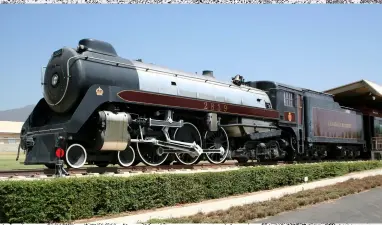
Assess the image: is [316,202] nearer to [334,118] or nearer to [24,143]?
[24,143]

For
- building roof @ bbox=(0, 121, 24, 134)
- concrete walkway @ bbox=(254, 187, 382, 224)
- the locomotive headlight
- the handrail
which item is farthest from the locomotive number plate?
building roof @ bbox=(0, 121, 24, 134)

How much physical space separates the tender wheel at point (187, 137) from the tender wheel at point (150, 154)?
34.3 inches

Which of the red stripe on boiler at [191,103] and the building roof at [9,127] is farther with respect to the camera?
the building roof at [9,127]

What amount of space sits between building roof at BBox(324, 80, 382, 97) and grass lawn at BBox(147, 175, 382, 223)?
13.4 meters

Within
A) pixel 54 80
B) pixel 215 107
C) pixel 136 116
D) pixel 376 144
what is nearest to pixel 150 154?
pixel 136 116

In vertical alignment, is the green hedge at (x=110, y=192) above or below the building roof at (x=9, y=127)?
below

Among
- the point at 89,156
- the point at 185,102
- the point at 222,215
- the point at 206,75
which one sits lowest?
the point at 222,215

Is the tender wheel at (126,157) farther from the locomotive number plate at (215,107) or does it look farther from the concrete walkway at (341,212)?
the concrete walkway at (341,212)

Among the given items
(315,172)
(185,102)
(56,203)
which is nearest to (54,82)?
(185,102)

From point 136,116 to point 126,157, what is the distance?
1340 mm

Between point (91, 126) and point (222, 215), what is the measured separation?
5.13m

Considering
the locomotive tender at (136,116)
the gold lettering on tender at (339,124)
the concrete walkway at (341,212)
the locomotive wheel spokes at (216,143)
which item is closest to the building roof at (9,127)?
the gold lettering on tender at (339,124)

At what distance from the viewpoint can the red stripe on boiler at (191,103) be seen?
12438 mm

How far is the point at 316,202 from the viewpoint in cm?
1086
